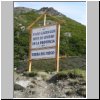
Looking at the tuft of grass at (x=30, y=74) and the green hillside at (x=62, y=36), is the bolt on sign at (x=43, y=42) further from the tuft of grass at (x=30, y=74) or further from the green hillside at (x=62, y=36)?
the tuft of grass at (x=30, y=74)

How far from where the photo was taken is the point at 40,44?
506 inches

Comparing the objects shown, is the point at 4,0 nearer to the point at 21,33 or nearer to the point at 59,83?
the point at 21,33

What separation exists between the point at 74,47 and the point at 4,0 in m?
2.05

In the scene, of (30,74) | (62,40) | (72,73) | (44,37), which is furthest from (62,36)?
(30,74)

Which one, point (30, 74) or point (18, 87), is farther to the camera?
point (30, 74)

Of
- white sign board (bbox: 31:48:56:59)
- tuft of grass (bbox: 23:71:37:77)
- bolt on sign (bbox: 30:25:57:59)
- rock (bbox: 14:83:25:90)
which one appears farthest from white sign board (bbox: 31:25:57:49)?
rock (bbox: 14:83:25:90)

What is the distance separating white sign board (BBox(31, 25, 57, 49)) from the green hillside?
15 centimetres

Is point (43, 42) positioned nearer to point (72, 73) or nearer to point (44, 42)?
point (44, 42)

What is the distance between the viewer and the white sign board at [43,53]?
1278 cm

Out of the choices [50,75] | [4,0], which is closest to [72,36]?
[50,75]

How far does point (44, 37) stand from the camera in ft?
42.2

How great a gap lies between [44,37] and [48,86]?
1.20 m

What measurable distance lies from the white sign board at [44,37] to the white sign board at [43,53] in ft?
0.34

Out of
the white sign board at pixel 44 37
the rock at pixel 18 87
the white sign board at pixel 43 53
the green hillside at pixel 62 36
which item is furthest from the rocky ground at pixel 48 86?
the white sign board at pixel 44 37
